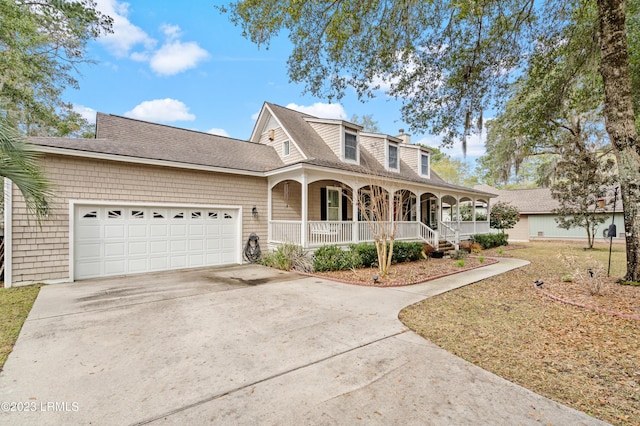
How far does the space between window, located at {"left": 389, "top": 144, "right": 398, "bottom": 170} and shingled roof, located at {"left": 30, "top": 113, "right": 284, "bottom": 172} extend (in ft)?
19.0

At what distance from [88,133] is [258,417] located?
2658 cm

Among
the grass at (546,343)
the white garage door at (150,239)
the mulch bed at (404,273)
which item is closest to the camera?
the grass at (546,343)

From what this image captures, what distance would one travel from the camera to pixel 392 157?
49.4 feet

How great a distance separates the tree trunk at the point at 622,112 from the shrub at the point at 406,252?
6016 mm

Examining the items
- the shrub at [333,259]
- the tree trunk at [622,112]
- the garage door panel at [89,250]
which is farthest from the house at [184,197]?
the tree trunk at [622,112]

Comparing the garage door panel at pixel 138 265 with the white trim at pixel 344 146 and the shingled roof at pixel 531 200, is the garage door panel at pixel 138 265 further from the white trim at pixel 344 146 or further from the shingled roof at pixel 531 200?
the shingled roof at pixel 531 200

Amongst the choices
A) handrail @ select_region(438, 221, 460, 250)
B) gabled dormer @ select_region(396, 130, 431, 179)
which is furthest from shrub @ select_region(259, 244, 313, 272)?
gabled dormer @ select_region(396, 130, 431, 179)

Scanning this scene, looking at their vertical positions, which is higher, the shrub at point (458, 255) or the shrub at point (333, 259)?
the shrub at point (333, 259)

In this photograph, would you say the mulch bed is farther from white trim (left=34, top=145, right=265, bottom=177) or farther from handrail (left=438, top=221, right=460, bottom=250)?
white trim (left=34, top=145, right=265, bottom=177)

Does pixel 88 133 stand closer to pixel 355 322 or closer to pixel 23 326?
pixel 23 326

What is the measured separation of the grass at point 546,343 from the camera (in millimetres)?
2861

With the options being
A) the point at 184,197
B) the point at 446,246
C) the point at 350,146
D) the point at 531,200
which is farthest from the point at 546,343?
the point at 531,200

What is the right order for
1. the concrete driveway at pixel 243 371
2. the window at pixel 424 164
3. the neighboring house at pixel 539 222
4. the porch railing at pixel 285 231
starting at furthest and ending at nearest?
the neighboring house at pixel 539 222 < the window at pixel 424 164 < the porch railing at pixel 285 231 < the concrete driveway at pixel 243 371

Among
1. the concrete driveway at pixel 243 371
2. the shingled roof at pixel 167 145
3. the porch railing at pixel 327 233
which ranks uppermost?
the shingled roof at pixel 167 145
